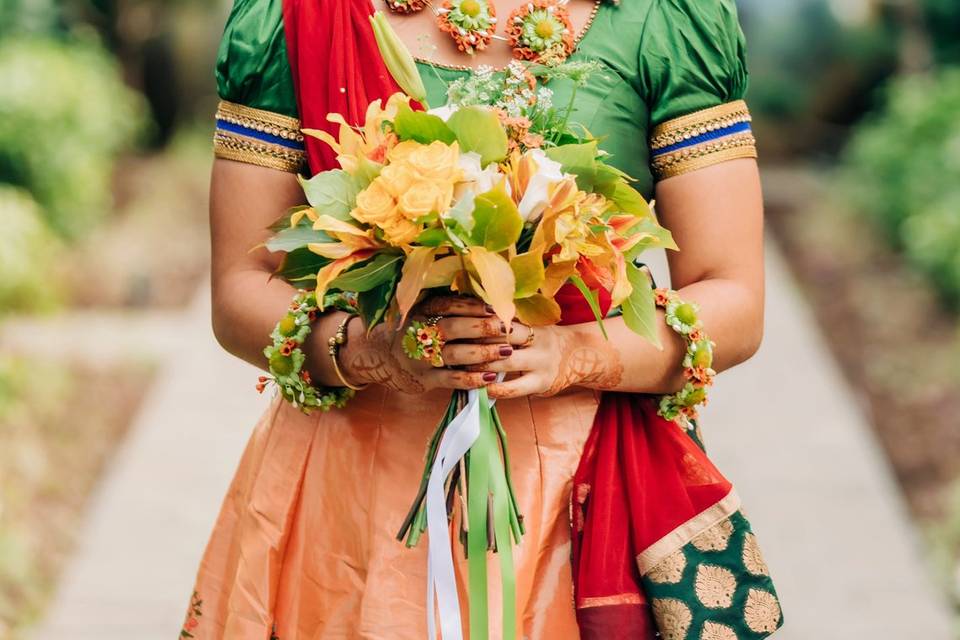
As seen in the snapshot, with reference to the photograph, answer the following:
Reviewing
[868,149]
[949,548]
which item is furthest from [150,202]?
[949,548]

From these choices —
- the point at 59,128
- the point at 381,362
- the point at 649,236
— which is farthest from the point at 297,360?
the point at 59,128

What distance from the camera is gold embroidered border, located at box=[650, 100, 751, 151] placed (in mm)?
2105

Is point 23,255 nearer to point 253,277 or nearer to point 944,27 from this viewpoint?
point 253,277

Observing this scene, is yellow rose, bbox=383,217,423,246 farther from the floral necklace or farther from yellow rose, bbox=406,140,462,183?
the floral necklace

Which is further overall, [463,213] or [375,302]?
[375,302]

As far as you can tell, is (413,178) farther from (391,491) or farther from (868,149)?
(868,149)

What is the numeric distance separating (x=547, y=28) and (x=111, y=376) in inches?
202

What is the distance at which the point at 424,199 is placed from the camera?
1.69m

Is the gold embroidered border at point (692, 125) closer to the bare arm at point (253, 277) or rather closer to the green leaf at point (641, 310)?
the green leaf at point (641, 310)

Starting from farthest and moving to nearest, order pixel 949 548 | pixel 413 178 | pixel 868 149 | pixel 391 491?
pixel 868 149
pixel 949 548
pixel 391 491
pixel 413 178

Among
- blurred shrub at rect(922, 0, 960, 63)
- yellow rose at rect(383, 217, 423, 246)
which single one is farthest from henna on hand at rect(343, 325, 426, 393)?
blurred shrub at rect(922, 0, 960, 63)

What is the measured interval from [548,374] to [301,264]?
389 millimetres

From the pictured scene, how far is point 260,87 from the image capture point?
7.10 feet

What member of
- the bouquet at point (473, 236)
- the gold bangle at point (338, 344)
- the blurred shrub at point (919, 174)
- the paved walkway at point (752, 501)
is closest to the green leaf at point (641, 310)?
the bouquet at point (473, 236)
